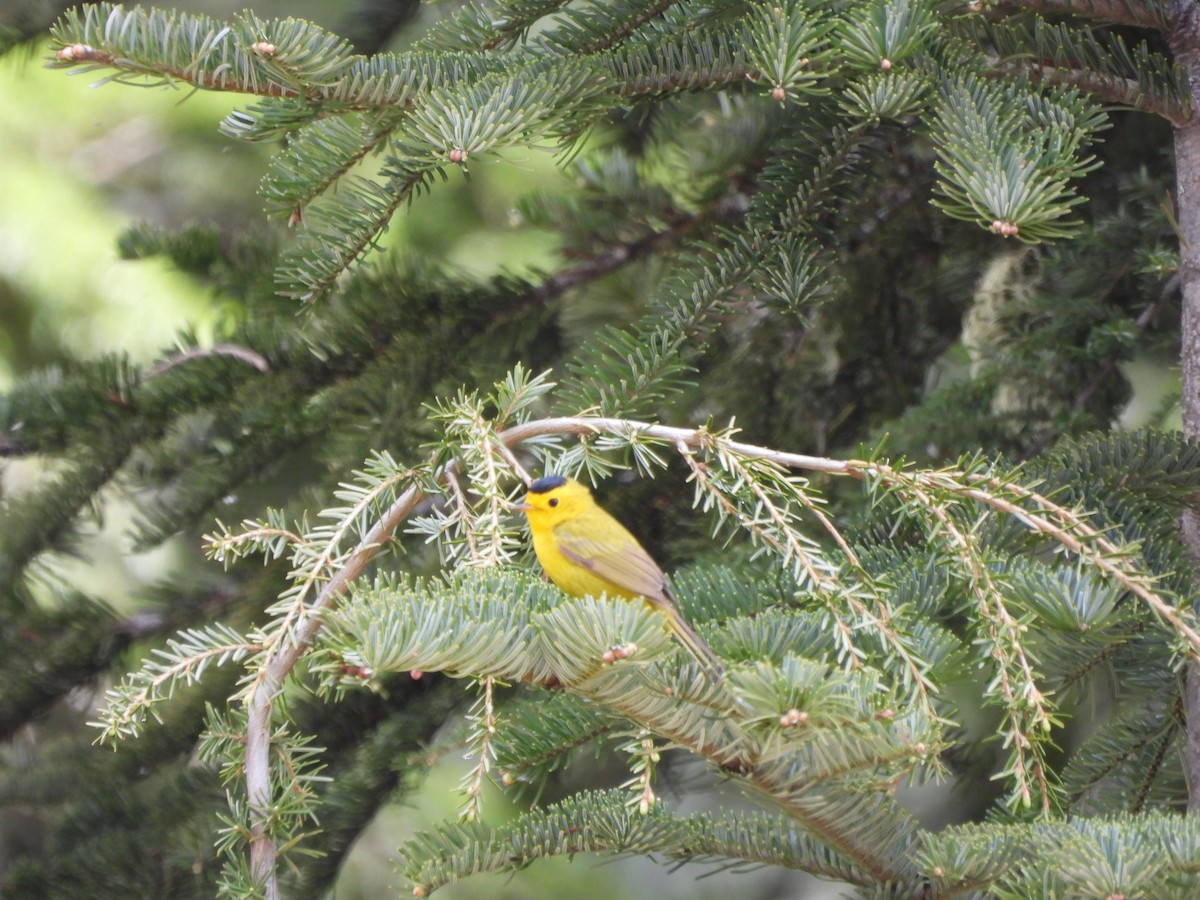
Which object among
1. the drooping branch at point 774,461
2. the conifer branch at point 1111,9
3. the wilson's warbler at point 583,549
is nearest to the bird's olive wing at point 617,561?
the wilson's warbler at point 583,549

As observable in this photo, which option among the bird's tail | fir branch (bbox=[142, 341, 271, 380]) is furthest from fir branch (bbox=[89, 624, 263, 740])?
fir branch (bbox=[142, 341, 271, 380])

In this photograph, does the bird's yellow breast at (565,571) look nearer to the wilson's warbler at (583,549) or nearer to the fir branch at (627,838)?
the wilson's warbler at (583,549)

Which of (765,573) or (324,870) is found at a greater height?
(765,573)

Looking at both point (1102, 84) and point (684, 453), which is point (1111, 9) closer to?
point (1102, 84)

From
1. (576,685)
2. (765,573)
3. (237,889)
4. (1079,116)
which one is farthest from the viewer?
(765,573)

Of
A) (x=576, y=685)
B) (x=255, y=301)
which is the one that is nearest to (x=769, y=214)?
(x=576, y=685)

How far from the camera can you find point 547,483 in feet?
5.83

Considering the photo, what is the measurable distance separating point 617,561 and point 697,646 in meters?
0.51

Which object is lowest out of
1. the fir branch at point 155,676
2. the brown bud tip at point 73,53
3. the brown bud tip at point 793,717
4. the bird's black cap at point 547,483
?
the fir branch at point 155,676

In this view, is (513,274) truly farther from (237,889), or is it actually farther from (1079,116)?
(237,889)

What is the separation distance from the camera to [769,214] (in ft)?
6.34

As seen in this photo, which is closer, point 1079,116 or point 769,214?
point 1079,116

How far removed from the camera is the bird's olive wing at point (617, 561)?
1.75 meters

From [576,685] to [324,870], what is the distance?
1.31 meters
